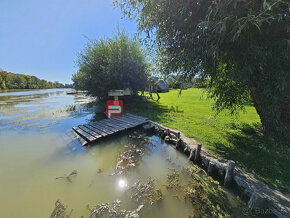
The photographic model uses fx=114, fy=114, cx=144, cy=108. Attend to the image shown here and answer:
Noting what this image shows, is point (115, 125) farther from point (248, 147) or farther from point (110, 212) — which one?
point (248, 147)

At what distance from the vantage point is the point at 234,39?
96.7 inches

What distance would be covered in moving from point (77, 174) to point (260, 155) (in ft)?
19.0

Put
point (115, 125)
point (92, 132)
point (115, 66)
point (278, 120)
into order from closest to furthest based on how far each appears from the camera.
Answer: point (278, 120) < point (92, 132) < point (115, 125) < point (115, 66)

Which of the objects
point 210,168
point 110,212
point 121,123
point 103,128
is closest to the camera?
point 110,212

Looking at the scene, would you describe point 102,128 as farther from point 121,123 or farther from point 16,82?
point 16,82

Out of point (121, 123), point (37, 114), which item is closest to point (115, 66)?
point (121, 123)

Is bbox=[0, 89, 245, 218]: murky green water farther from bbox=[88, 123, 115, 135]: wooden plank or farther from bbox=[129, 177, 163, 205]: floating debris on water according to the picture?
bbox=[88, 123, 115, 135]: wooden plank

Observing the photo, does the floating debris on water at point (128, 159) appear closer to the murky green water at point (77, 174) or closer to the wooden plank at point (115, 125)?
the murky green water at point (77, 174)

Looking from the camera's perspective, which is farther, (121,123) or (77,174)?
(121,123)

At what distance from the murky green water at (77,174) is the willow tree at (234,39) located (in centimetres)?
327

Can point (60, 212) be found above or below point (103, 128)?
below

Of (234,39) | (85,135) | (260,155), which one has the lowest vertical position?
(85,135)

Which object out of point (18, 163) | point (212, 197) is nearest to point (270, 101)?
point (212, 197)

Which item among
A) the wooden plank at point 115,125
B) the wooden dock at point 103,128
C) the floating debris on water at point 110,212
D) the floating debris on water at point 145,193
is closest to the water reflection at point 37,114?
the wooden dock at point 103,128
